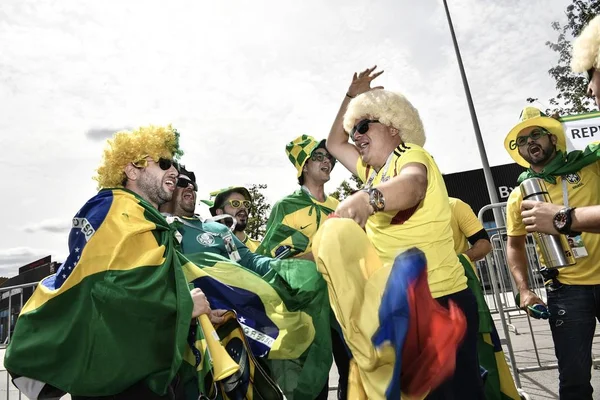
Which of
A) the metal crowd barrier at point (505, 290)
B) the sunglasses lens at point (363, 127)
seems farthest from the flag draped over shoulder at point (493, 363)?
the sunglasses lens at point (363, 127)

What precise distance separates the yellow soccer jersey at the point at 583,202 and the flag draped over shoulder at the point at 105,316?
256 centimetres

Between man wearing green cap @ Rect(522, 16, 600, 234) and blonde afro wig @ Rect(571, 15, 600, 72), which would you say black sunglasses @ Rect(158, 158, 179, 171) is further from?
blonde afro wig @ Rect(571, 15, 600, 72)

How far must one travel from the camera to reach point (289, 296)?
3.03 meters

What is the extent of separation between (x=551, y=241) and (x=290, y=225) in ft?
7.81

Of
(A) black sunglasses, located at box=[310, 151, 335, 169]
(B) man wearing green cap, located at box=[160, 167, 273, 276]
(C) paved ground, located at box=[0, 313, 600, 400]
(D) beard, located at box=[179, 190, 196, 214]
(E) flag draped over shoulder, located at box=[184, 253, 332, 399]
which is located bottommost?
(C) paved ground, located at box=[0, 313, 600, 400]

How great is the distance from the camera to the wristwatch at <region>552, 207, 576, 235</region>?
2.31m

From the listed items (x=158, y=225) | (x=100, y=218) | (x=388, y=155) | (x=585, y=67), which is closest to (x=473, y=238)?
(x=585, y=67)

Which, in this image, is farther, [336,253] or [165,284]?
[165,284]

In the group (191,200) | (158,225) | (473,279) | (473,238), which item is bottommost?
(473,279)

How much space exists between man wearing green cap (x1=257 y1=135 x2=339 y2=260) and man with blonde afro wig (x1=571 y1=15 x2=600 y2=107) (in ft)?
8.16

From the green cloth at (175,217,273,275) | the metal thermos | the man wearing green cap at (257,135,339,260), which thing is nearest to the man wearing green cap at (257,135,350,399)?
the man wearing green cap at (257,135,339,260)

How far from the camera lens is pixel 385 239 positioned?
198 cm

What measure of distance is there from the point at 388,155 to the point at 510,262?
2054 mm

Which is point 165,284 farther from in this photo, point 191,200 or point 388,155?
point 191,200
